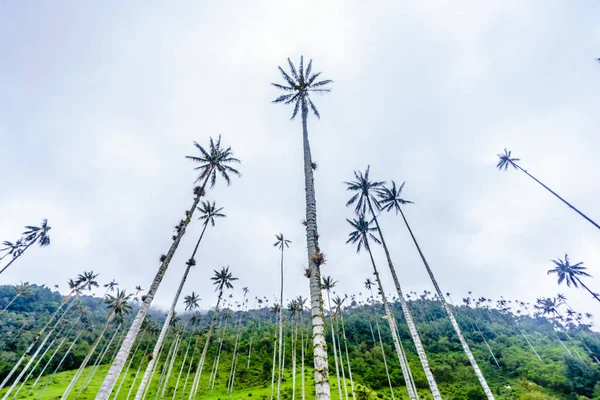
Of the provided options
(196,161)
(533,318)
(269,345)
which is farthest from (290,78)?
(533,318)

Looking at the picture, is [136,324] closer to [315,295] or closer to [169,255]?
[169,255]

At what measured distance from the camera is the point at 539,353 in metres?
58.6

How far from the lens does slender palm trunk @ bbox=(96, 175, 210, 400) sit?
1402 cm

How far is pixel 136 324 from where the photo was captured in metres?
16.5

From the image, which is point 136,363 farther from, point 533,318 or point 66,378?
point 533,318

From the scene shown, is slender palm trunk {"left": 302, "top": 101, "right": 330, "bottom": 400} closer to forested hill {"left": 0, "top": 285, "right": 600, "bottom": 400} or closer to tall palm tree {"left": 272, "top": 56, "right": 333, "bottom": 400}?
tall palm tree {"left": 272, "top": 56, "right": 333, "bottom": 400}

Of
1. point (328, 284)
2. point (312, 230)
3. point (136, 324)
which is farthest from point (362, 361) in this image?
point (312, 230)

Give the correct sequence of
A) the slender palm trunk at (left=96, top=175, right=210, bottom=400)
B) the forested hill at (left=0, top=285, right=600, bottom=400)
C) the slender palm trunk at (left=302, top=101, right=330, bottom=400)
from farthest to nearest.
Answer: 1. the forested hill at (left=0, top=285, right=600, bottom=400)
2. the slender palm trunk at (left=96, top=175, right=210, bottom=400)
3. the slender palm trunk at (left=302, top=101, right=330, bottom=400)

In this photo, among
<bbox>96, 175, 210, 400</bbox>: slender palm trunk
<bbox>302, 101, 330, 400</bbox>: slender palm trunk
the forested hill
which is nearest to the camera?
<bbox>302, 101, 330, 400</bbox>: slender palm trunk

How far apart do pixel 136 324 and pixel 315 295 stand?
14.0m

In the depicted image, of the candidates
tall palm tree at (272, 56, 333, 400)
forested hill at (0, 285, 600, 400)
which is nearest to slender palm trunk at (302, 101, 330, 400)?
tall palm tree at (272, 56, 333, 400)

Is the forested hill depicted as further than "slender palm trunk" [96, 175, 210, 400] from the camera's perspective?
Yes

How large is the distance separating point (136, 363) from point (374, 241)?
209ft

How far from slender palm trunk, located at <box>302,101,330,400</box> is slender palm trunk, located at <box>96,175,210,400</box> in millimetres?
11594
